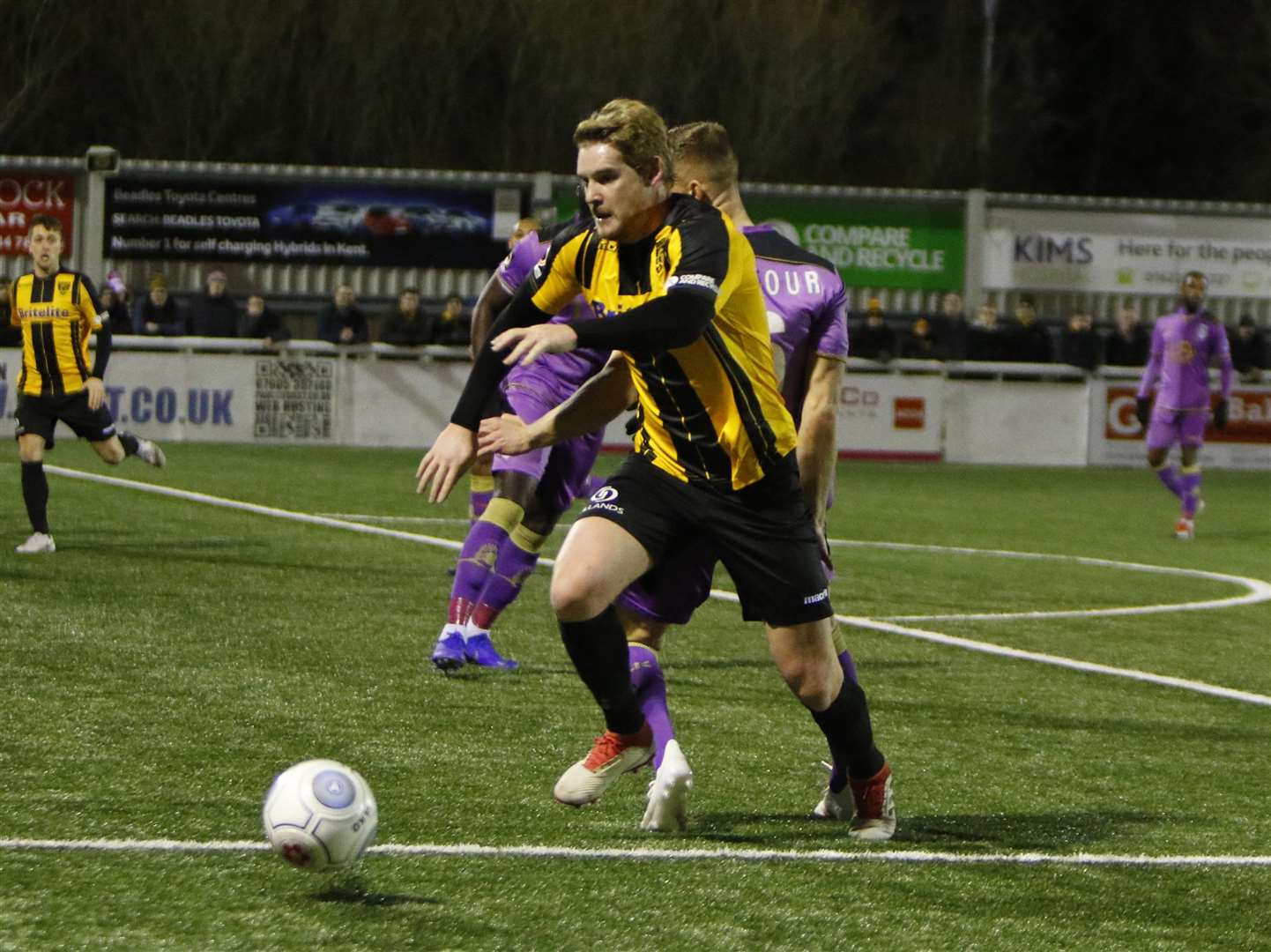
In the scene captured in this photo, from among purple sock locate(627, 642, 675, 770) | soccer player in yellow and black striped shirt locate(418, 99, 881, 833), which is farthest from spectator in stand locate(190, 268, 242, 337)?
soccer player in yellow and black striped shirt locate(418, 99, 881, 833)

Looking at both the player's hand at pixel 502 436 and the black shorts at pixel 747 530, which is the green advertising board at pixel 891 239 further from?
the player's hand at pixel 502 436

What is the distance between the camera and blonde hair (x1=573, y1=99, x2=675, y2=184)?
196 inches

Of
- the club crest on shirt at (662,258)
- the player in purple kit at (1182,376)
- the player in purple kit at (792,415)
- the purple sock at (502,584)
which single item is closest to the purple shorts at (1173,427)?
Answer: the player in purple kit at (1182,376)

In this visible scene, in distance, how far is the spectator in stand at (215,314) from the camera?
2322 cm

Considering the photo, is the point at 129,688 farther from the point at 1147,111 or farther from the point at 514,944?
the point at 1147,111

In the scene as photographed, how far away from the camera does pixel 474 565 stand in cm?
819

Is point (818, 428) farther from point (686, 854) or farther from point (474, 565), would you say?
point (474, 565)

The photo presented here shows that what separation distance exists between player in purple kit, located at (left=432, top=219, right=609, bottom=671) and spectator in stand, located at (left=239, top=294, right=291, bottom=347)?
14.9 meters

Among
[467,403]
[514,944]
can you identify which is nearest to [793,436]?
[467,403]

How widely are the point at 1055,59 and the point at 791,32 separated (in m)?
11.7

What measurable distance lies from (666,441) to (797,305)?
0.88 m

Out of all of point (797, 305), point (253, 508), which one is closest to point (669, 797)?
point (797, 305)

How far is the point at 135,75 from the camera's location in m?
34.2

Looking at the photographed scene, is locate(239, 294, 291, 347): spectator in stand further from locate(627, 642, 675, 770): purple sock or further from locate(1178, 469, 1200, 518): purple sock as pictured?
locate(627, 642, 675, 770): purple sock
